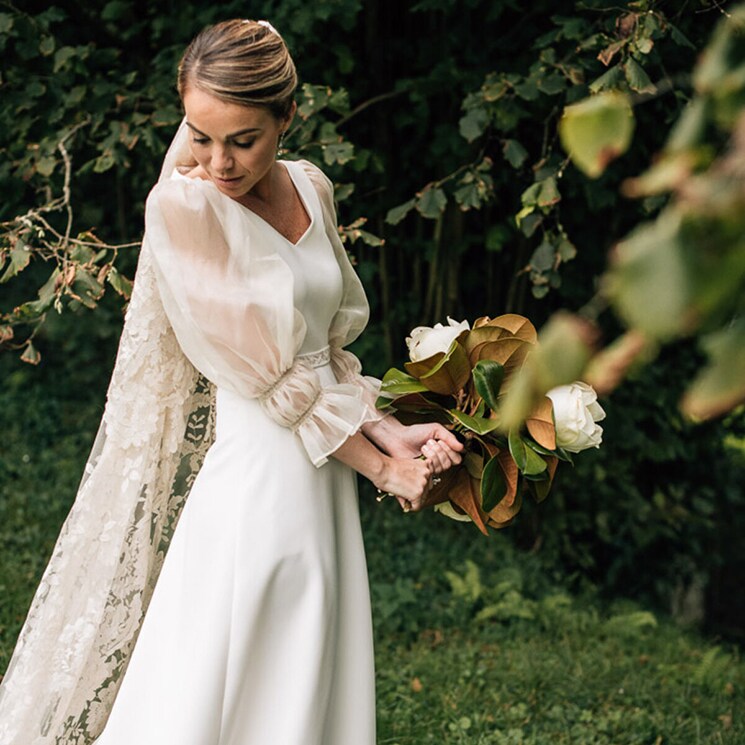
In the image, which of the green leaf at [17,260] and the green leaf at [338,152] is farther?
the green leaf at [338,152]

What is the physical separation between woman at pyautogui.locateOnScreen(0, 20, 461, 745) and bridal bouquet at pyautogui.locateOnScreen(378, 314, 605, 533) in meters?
0.08

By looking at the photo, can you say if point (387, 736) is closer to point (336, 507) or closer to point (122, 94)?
point (336, 507)

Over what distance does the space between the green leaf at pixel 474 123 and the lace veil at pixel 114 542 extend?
124cm

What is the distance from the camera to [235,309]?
2.11 m

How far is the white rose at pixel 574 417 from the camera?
7.14ft

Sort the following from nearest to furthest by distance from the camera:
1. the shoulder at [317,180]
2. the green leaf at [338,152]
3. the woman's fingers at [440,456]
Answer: the woman's fingers at [440,456]
the shoulder at [317,180]
the green leaf at [338,152]

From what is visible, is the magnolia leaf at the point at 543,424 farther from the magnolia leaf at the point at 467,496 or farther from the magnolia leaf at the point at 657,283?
the magnolia leaf at the point at 657,283

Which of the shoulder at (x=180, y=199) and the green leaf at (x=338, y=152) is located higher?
the shoulder at (x=180, y=199)

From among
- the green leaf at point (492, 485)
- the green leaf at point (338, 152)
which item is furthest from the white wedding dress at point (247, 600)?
the green leaf at point (338, 152)

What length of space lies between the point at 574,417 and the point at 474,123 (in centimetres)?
181

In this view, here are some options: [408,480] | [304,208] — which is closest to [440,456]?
[408,480]

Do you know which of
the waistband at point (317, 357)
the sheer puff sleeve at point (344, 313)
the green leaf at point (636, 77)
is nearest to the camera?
the waistband at point (317, 357)

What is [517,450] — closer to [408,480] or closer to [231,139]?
[408,480]

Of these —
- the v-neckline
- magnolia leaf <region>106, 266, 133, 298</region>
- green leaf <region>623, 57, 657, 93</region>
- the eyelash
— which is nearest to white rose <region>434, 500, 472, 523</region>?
the v-neckline
